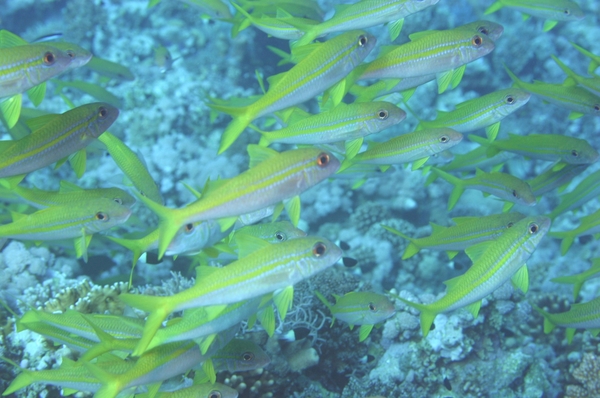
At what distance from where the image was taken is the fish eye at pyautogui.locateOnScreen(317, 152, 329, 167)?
285cm

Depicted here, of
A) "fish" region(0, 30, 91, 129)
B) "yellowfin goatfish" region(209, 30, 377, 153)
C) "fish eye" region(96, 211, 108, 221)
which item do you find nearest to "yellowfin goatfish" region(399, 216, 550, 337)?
"yellowfin goatfish" region(209, 30, 377, 153)

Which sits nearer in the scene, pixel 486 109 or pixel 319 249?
pixel 319 249

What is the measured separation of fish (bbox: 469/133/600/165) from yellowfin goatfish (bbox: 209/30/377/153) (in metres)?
2.57

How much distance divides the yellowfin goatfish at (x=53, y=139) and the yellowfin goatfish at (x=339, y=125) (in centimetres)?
131

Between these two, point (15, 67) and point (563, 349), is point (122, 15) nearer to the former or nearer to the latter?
point (15, 67)

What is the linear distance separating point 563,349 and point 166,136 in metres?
8.44

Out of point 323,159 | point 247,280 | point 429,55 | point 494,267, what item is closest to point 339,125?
point 323,159

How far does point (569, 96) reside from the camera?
4844mm

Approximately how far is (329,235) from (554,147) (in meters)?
4.98

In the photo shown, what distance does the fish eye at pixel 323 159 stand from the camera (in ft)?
9.34

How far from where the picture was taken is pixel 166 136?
372 inches

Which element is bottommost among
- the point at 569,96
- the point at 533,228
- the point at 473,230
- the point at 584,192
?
the point at 584,192

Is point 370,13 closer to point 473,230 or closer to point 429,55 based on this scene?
point 429,55

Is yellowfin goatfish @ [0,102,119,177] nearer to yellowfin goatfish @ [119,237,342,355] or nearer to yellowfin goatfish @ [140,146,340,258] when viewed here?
yellowfin goatfish @ [140,146,340,258]
